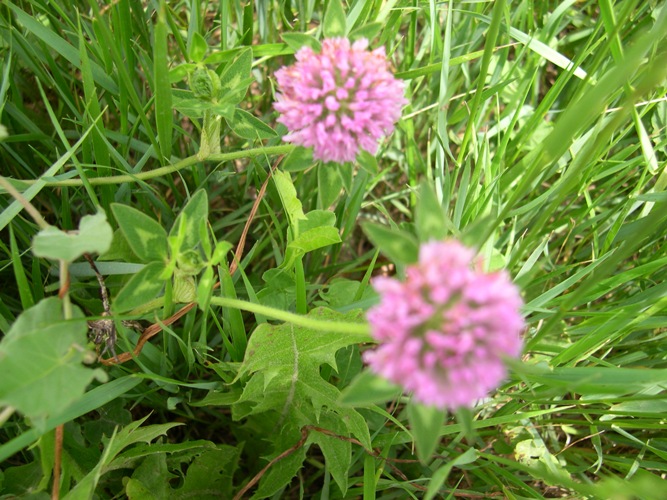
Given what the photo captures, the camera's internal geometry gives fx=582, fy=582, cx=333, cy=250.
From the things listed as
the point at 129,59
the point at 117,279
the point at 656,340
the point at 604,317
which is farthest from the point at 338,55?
the point at 656,340

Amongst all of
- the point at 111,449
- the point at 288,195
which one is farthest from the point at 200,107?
the point at 111,449

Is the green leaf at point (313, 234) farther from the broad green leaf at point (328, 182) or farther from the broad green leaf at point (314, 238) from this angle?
the broad green leaf at point (328, 182)

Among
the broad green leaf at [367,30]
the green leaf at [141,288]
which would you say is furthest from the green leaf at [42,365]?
the broad green leaf at [367,30]

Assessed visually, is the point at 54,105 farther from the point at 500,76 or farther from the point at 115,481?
the point at 500,76

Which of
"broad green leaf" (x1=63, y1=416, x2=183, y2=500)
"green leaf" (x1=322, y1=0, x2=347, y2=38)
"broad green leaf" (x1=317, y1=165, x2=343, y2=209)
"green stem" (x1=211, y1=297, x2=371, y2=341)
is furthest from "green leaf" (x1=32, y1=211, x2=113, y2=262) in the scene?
"green leaf" (x1=322, y1=0, x2=347, y2=38)

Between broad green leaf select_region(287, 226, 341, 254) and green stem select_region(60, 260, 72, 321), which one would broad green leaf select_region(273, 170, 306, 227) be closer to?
broad green leaf select_region(287, 226, 341, 254)

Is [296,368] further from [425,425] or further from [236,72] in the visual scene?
[236,72]
